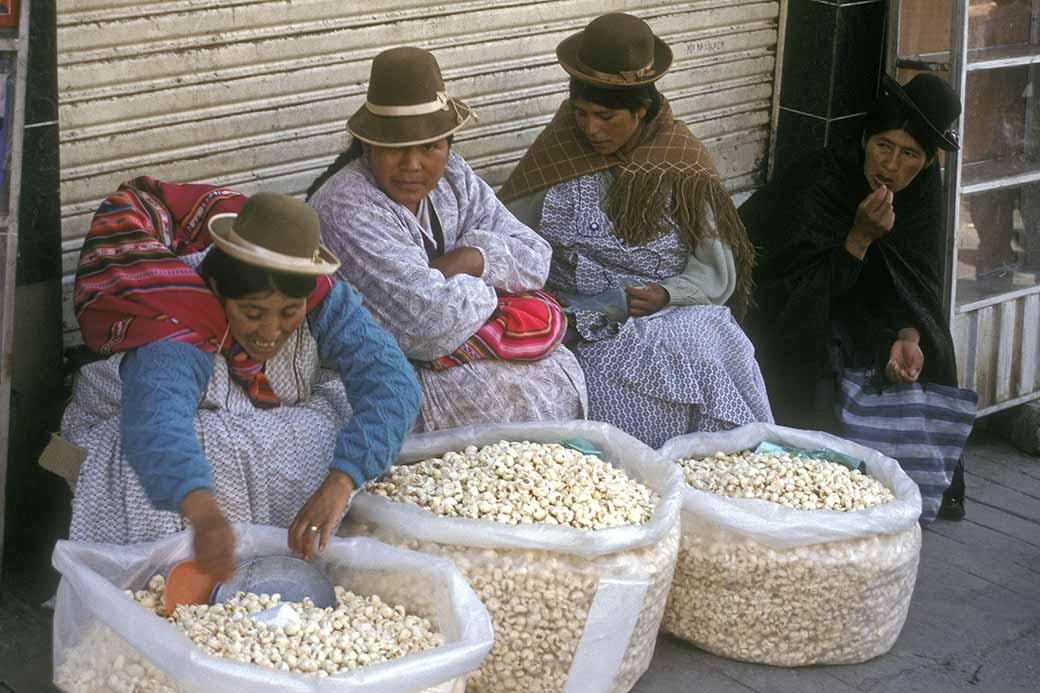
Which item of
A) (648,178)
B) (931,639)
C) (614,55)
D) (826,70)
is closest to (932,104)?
(826,70)

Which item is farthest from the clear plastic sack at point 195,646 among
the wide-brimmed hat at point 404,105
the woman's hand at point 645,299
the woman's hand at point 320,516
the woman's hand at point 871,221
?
the woman's hand at point 871,221

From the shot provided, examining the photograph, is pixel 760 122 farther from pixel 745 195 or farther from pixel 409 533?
pixel 409 533

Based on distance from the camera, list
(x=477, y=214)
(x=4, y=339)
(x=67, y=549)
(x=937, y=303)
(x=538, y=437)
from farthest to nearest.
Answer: (x=937, y=303) < (x=477, y=214) < (x=538, y=437) < (x=4, y=339) < (x=67, y=549)

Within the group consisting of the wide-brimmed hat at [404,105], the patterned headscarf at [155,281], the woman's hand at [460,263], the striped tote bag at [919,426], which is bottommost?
the striped tote bag at [919,426]

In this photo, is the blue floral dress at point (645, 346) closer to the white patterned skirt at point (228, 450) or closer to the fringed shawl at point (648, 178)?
the fringed shawl at point (648, 178)

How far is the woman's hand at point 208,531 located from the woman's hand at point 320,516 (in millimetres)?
154

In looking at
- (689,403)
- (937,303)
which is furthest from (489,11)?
(937,303)

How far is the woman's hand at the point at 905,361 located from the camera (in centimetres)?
423

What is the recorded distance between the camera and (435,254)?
11.5 ft

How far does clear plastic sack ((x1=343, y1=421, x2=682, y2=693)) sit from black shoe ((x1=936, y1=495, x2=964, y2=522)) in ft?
5.30

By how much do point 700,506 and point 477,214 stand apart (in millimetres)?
979

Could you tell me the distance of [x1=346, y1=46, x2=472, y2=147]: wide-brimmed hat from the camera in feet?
10.7

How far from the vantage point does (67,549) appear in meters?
2.56

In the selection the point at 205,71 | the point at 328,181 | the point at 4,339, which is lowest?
the point at 4,339
